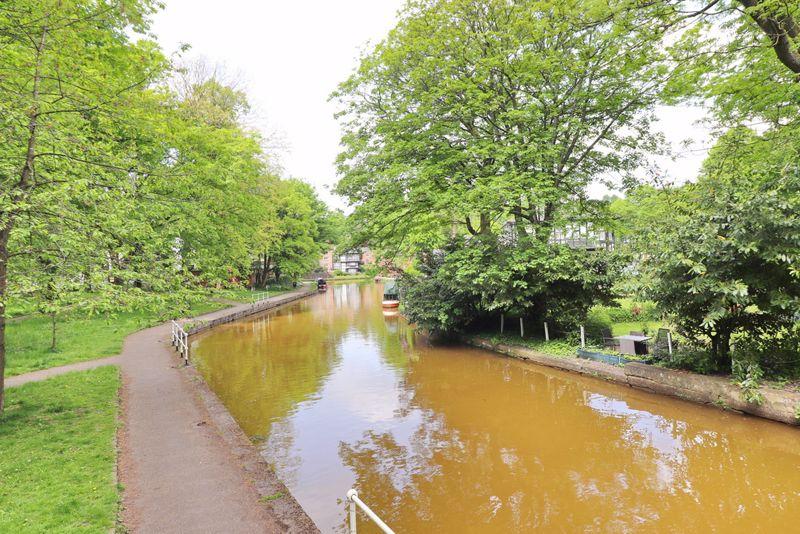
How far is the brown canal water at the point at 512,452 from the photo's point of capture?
564 centimetres

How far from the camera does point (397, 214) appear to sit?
1634 centimetres

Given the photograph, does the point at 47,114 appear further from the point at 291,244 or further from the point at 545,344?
the point at 291,244

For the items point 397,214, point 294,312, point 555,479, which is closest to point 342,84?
point 397,214

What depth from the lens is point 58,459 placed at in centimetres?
632

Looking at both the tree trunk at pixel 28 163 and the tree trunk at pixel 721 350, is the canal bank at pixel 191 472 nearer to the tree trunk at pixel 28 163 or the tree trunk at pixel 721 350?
the tree trunk at pixel 28 163

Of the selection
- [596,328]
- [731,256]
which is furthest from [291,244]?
[731,256]

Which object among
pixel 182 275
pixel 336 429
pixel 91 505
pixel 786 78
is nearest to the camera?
pixel 91 505

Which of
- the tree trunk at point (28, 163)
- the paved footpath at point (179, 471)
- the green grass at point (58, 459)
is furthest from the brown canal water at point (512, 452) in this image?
the tree trunk at point (28, 163)

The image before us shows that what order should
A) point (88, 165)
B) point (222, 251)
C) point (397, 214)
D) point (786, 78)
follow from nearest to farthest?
point (88, 165)
point (786, 78)
point (397, 214)
point (222, 251)

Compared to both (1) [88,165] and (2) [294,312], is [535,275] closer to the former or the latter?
(1) [88,165]

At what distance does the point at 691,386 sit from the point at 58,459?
12100 mm

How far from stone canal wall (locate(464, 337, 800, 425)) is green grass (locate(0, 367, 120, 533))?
1085 cm

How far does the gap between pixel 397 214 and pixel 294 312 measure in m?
19.3

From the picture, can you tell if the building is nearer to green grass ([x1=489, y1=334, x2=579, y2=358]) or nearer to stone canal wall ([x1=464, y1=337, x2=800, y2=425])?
green grass ([x1=489, y1=334, x2=579, y2=358])
